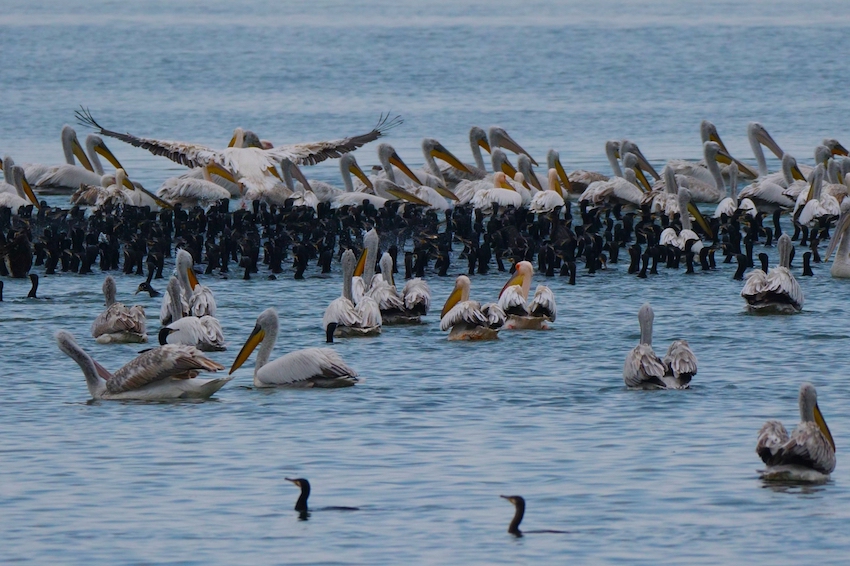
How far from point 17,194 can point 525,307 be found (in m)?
10.8

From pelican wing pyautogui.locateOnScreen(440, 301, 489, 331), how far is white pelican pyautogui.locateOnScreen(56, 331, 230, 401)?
252 cm

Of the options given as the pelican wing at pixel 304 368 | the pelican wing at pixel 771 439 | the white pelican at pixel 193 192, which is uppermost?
the white pelican at pixel 193 192

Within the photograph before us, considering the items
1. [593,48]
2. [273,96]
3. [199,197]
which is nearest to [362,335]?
[199,197]

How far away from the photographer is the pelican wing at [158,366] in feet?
38.6

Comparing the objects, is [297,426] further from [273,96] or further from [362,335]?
[273,96]

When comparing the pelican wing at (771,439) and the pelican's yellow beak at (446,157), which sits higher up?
the pelican's yellow beak at (446,157)

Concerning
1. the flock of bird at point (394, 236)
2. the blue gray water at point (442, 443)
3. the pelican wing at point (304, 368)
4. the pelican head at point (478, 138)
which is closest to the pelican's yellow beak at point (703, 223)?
the flock of bird at point (394, 236)

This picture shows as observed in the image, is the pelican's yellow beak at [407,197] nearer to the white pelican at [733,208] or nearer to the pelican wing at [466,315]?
the white pelican at [733,208]

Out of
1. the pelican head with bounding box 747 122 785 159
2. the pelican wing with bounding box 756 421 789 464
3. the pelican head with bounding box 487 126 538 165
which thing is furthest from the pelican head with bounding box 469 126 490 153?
the pelican wing with bounding box 756 421 789 464

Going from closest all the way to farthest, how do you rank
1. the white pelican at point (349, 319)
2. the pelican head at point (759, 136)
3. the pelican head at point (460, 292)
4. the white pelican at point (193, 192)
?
1. the white pelican at point (349, 319)
2. the pelican head at point (460, 292)
3. the white pelican at point (193, 192)
4. the pelican head at point (759, 136)

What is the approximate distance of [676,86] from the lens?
166ft

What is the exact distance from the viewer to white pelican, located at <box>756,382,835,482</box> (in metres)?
9.27

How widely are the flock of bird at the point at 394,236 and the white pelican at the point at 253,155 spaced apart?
0.03 meters

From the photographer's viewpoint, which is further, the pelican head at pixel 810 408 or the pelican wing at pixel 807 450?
the pelican head at pixel 810 408
